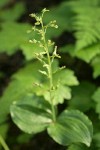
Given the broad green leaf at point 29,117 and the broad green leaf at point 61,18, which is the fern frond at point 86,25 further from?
the broad green leaf at point 29,117

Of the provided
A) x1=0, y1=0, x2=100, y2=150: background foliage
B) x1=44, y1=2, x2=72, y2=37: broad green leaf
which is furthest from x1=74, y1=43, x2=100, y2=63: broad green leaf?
x1=44, y1=2, x2=72, y2=37: broad green leaf

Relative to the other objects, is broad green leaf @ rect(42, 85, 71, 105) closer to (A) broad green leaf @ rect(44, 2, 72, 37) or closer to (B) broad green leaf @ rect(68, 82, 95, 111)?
(B) broad green leaf @ rect(68, 82, 95, 111)

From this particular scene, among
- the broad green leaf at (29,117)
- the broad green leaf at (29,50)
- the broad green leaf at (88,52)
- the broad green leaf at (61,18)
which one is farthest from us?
the broad green leaf at (61,18)

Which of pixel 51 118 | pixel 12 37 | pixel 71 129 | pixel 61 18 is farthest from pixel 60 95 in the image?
pixel 61 18

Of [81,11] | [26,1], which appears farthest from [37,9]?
[81,11]

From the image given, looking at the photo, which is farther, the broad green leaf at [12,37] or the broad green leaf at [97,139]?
the broad green leaf at [12,37]

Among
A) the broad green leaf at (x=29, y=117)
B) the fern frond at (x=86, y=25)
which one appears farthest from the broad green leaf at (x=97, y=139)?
the fern frond at (x=86, y=25)

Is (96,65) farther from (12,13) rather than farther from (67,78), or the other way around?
(12,13)
